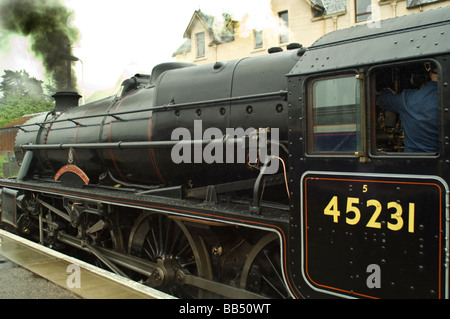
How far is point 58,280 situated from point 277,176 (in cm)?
276

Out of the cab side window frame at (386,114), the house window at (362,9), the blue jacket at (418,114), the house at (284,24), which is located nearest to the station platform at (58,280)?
the cab side window frame at (386,114)

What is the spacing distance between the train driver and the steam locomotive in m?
0.12

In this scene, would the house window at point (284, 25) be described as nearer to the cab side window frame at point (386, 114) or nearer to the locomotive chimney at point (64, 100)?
the locomotive chimney at point (64, 100)

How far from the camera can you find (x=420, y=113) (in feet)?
8.68

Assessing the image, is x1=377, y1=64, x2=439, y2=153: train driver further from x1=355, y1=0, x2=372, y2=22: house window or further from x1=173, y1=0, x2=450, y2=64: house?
x1=355, y1=0, x2=372, y2=22: house window

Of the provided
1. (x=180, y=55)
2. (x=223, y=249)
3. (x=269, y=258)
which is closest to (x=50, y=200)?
(x=223, y=249)

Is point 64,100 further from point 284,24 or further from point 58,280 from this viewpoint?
point 284,24

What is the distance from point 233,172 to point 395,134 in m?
1.74

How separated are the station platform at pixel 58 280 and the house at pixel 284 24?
11145 mm

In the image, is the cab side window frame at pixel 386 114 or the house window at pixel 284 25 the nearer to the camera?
the cab side window frame at pixel 386 114

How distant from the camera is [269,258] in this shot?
Answer: 143 inches

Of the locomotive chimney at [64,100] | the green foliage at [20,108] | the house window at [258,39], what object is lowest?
Answer: the locomotive chimney at [64,100]

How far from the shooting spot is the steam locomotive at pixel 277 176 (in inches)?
101
